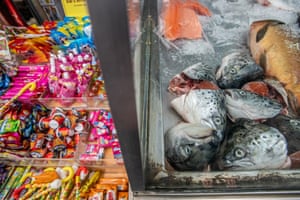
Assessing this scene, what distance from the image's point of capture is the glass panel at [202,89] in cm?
62

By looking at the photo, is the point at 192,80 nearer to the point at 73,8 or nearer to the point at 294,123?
the point at 294,123

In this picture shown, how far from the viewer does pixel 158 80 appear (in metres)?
0.84

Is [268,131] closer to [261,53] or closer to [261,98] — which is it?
[261,98]

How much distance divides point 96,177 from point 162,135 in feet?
2.06

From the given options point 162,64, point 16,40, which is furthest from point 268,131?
point 16,40

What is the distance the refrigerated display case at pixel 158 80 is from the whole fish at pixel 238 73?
93mm

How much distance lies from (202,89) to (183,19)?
0.47 m

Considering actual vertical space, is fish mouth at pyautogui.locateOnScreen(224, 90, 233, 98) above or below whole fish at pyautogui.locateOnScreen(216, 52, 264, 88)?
below

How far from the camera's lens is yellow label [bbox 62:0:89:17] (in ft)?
5.52

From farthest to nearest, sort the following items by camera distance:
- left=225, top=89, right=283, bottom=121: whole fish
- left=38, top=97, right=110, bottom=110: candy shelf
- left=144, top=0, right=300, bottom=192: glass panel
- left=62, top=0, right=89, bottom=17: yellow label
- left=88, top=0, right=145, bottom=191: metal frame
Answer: left=62, top=0, right=89, bottom=17: yellow label
left=38, top=97, right=110, bottom=110: candy shelf
left=225, top=89, right=283, bottom=121: whole fish
left=144, top=0, right=300, bottom=192: glass panel
left=88, top=0, right=145, bottom=191: metal frame

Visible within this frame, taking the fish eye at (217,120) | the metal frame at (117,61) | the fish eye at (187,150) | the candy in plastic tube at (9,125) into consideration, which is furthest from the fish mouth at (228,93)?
the candy in plastic tube at (9,125)

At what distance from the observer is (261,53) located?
0.91 meters

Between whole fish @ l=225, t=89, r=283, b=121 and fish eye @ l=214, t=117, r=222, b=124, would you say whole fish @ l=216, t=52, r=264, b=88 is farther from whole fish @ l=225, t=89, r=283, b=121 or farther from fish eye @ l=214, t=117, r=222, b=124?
fish eye @ l=214, t=117, r=222, b=124

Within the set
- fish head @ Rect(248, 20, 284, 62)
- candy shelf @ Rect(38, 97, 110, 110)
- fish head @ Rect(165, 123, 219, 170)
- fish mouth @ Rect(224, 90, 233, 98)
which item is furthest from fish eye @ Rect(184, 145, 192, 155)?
candy shelf @ Rect(38, 97, 110, 110)
